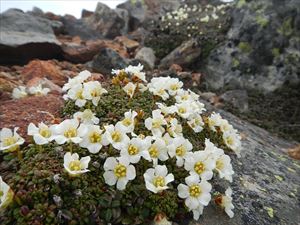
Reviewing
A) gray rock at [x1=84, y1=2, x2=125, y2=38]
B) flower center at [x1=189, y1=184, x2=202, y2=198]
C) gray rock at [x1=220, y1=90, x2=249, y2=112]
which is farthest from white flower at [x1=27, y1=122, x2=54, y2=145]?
gray rock at [x1=84, y1=2, x2=125, y2=38]

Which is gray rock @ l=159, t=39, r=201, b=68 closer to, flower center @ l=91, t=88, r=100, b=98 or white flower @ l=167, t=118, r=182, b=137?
flower center @ l=91, t=88, r=100, b=98

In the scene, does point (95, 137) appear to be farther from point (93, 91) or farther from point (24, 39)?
point (24, 39)

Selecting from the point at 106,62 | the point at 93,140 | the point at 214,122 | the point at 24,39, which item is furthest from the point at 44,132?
the point at 24,39

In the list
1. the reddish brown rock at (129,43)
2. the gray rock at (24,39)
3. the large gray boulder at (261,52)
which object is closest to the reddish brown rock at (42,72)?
the gray rock at (24,39)

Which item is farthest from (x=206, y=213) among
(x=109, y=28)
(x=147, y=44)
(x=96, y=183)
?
(x=109, y=28)

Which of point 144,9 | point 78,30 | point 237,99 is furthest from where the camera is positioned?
point 144,9

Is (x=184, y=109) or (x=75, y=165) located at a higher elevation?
(x=184, y=109)
